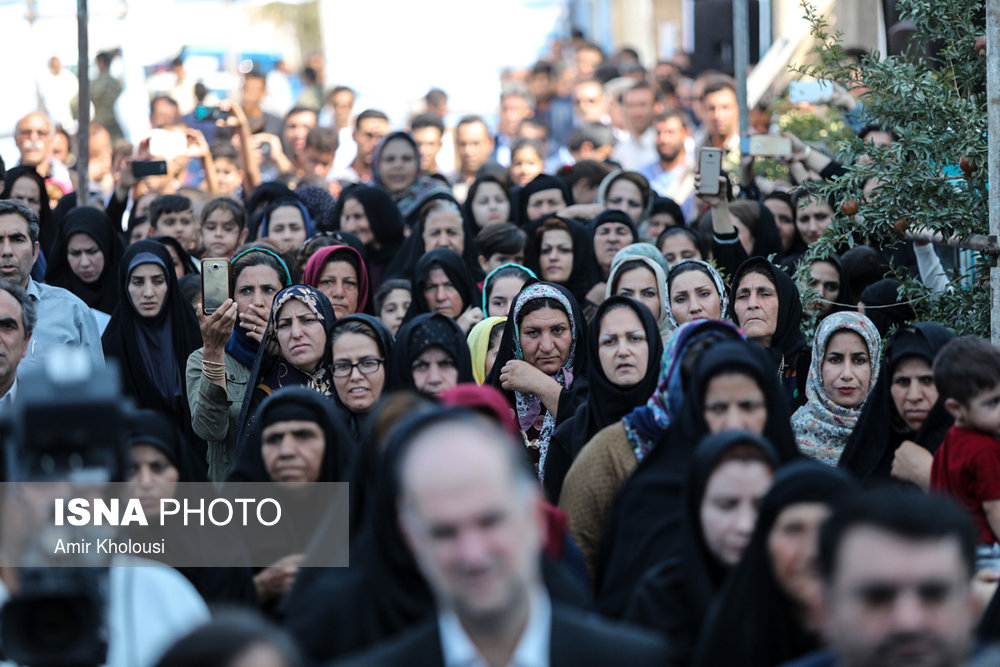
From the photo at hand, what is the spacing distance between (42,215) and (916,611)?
7.64 metres

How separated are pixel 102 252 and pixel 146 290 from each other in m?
1.34

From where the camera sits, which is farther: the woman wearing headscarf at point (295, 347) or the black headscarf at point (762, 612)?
the woman wearing headscarf at point (295, 347)

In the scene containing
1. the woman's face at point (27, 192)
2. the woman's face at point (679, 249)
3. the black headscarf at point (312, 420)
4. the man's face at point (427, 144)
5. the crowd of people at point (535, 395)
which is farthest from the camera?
the man's face at point (427, 144)

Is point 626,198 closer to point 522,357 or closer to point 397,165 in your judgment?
point 397,165

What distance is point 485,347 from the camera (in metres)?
7.31

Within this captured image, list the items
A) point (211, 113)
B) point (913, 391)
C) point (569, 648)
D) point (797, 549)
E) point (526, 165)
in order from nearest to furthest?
1. point (569, 648)
2. point (797, 549)
3. point (913, 391)
4. point (211, 113)
5. point (526, 165)

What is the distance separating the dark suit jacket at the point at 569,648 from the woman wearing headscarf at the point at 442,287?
526 centimetres

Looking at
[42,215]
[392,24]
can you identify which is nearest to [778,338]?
[42,215]

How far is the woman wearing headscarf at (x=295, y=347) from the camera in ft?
22.3

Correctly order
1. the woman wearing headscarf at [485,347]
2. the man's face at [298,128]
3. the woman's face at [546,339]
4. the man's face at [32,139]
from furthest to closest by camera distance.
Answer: the man's face at [298,128] < the man's face at [32,139] < the woman wearing headscarf at [485,347] < the woman's face at [546,339]

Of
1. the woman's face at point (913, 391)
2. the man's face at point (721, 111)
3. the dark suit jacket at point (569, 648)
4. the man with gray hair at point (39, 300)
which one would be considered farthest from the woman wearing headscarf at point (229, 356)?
the man's face at point (721, 111)

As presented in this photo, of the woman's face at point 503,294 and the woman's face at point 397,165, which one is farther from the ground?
the woman's face at point 397,165

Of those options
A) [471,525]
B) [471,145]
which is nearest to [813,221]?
[471,145]

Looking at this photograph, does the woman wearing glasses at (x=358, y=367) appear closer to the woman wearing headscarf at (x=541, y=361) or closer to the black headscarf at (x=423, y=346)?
the black headscarf at (x=423, y=346)
